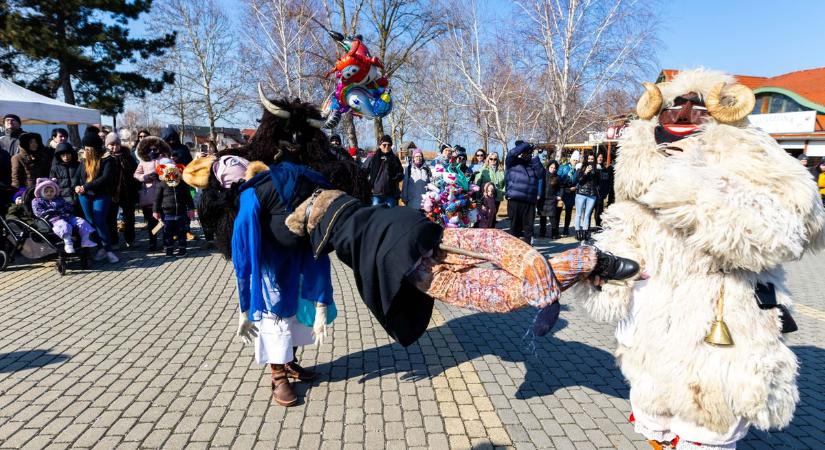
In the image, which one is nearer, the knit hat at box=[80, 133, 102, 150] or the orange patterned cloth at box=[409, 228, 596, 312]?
the orange patterned cloth at box=[409, 228, 596, 312]

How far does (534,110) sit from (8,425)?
1743 cm

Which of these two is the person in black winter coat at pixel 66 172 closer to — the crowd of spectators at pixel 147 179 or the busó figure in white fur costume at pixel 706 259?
the crowd of spectators at pixel 147 179

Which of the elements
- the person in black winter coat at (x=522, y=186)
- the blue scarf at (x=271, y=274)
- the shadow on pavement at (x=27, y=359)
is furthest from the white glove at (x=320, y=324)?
the person in black winter coat at (x=522, y=186)

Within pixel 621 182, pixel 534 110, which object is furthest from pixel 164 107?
pixel 621 182

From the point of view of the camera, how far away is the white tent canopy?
9.94m

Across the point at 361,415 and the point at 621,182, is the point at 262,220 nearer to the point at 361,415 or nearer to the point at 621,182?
the point at 361,415

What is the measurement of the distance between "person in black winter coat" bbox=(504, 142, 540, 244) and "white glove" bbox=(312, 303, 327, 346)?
5543 mm

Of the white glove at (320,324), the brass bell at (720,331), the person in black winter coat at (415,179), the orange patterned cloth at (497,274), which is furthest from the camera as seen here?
the person in black winter coat at (415,179)

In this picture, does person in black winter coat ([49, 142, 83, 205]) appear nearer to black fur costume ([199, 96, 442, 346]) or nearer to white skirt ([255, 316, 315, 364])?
white skirt ([255, 316, 315, 364])

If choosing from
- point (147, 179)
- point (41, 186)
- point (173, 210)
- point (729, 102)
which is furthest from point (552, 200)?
point (41, 186)

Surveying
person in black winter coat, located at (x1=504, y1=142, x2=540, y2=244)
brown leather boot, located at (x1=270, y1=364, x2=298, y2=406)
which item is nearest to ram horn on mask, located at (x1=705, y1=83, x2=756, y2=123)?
brown leather boot, located at (x1=270, y1=364, x2=298, y2=406)

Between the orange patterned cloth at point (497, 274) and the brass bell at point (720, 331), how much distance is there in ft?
1.89

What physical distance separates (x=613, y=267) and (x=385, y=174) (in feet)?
23.8

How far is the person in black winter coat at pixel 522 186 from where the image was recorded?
7817 millimetres
